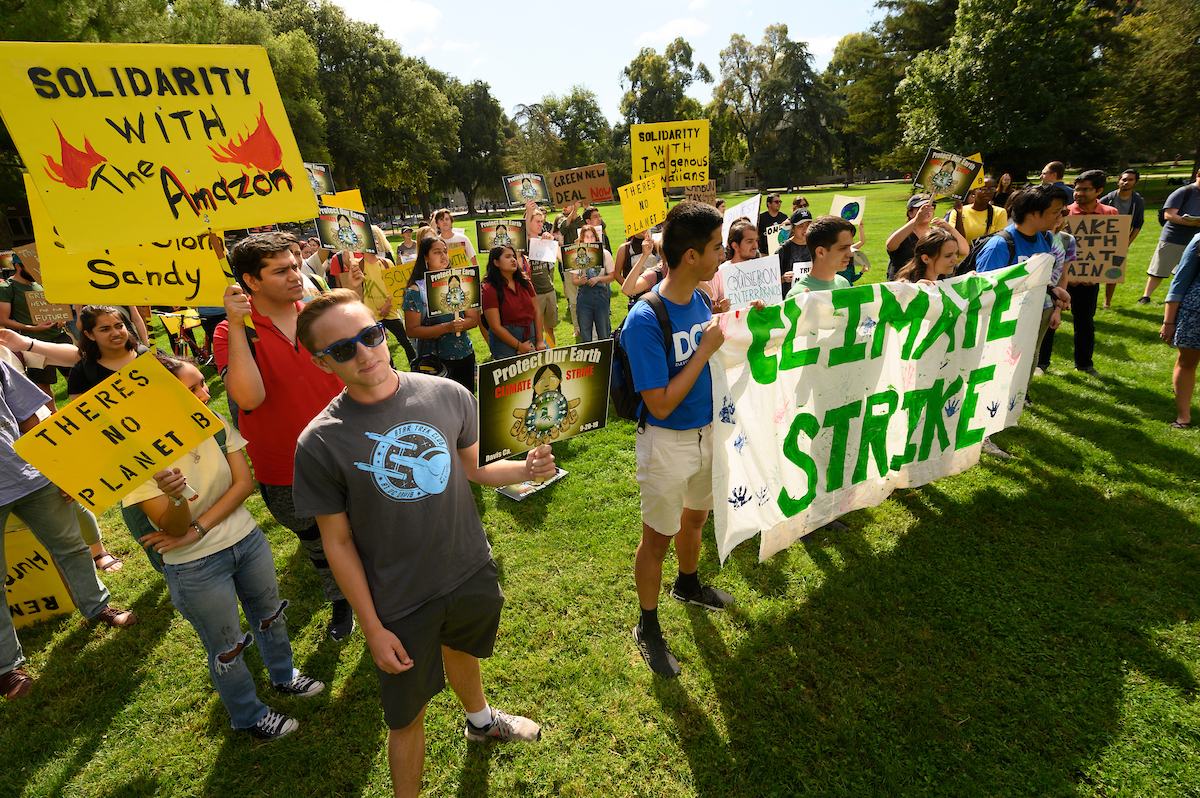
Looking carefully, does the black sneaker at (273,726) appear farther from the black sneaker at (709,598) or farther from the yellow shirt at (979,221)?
the yellow shirt at (979,221)

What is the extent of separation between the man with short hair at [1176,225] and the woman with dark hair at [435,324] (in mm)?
9529

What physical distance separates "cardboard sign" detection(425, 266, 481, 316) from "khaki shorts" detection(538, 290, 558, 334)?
2612mm

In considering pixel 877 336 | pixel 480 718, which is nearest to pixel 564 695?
pixel 480 718

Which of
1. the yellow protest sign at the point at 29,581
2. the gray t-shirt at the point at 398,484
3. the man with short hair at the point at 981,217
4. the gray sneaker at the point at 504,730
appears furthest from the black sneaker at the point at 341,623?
the man with short hair at the point at 981,217

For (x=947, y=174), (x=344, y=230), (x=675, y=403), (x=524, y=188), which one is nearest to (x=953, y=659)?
(x=675, y=403)

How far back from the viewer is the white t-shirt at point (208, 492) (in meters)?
2.60

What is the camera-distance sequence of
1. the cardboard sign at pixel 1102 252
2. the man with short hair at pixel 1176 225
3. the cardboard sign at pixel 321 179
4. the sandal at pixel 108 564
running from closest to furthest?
the sandal at pixel 108 564
the cardboard sign at pixel 1102 252
the man with short hair at pixel 1176 225
the cardboard sign at pixel 321 179

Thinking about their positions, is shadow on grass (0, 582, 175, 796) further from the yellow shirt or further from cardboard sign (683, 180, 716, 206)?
the yellow shirt

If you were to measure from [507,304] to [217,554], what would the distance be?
11.5 ft

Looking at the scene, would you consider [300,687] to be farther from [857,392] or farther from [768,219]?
[768,219]

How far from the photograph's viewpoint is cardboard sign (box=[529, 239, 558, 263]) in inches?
300

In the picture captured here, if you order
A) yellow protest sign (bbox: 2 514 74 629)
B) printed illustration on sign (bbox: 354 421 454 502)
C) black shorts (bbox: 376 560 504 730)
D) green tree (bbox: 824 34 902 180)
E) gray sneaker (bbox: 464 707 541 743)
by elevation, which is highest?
green tree (bbox: 824 34 902 180)

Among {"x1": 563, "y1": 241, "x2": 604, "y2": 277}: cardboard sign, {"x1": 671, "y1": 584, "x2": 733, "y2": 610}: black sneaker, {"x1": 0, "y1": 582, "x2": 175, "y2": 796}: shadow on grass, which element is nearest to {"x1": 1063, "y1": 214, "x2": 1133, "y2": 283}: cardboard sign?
{"x1": 563, "y1": 241, "x2": 604, "y2": 277}: cardboard sign

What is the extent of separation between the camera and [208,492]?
2.72 metres
